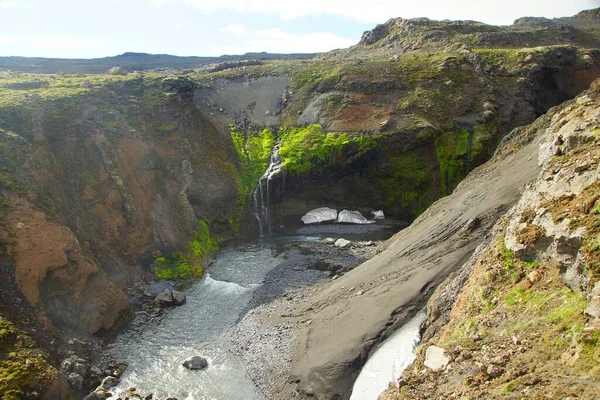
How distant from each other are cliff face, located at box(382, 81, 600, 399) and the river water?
10998 millimetres

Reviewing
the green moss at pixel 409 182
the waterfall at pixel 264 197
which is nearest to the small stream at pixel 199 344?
the waterfall at pixel 264 197

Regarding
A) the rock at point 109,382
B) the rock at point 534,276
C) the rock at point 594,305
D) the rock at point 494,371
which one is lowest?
the rock at point 109,382

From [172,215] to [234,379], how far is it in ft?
72.1

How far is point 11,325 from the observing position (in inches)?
957

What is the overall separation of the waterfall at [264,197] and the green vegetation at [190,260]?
23.7 feet

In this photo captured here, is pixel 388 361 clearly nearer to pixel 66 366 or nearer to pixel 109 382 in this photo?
pixel 109 382

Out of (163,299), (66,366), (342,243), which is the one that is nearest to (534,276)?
(66,366)

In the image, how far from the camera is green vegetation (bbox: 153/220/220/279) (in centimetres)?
3828

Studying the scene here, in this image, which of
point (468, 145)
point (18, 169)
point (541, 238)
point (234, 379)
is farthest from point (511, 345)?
point (468, 145)

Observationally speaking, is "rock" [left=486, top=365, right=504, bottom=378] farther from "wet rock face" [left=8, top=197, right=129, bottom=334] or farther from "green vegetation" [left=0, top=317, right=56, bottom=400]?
"wet rock face" [left=8, top=197, right=129, bottom=334]

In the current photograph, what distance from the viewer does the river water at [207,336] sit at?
24.5 meters

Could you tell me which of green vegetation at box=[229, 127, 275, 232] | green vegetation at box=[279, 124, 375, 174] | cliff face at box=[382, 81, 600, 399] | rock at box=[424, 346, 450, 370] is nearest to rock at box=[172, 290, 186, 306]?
green vegetation at box=[229, 127, 275, 232]

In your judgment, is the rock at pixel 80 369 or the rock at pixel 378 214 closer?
the rock at pixel 80 369

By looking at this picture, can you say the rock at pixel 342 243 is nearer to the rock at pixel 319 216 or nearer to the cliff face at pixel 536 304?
the rock at pixel 319 216
